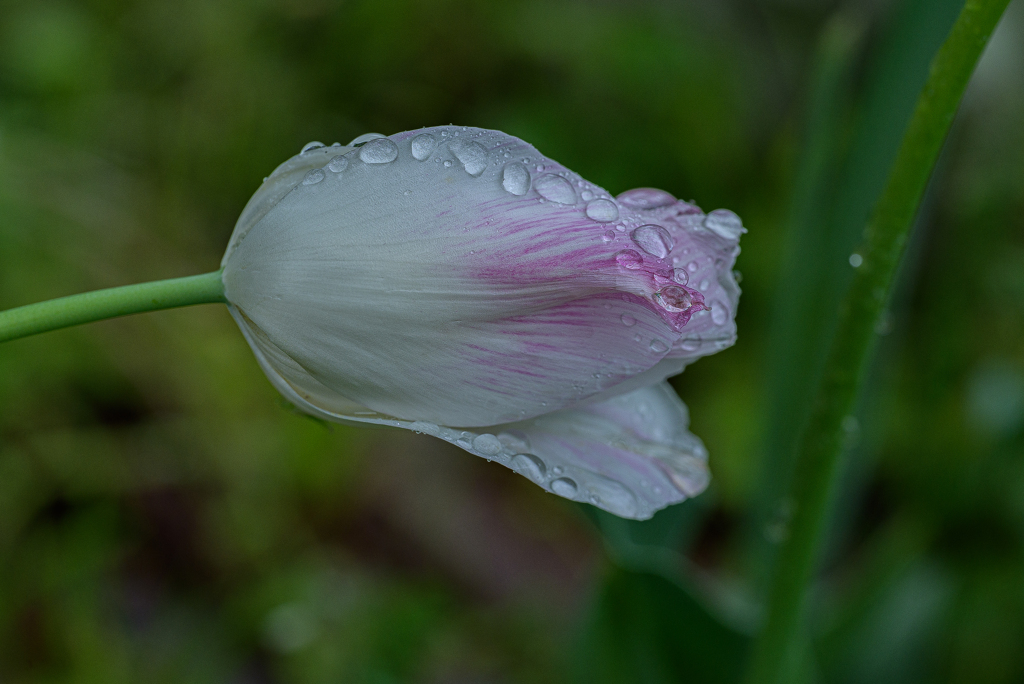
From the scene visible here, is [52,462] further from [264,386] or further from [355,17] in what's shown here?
[355,17]

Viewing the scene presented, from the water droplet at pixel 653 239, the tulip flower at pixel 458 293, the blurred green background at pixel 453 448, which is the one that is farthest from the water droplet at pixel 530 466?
the blurred green background at pixel 453 448

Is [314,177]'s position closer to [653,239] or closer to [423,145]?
[423,145]

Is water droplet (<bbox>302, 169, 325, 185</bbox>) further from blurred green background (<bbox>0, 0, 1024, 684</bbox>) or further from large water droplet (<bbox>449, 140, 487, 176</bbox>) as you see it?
blurred green background (<bbox>0, 0, 1024, 684</bbox>)

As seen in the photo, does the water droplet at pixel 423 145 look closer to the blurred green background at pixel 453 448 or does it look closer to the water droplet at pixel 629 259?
the water droplet at pixel 629 259

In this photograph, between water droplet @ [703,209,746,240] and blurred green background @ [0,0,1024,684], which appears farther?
blurred green background @ [0,0,1024,684]

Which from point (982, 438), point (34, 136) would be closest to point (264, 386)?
point (34, 136)

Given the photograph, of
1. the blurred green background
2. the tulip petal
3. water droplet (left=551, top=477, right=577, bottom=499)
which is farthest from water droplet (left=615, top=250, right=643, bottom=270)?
the blurred green background
